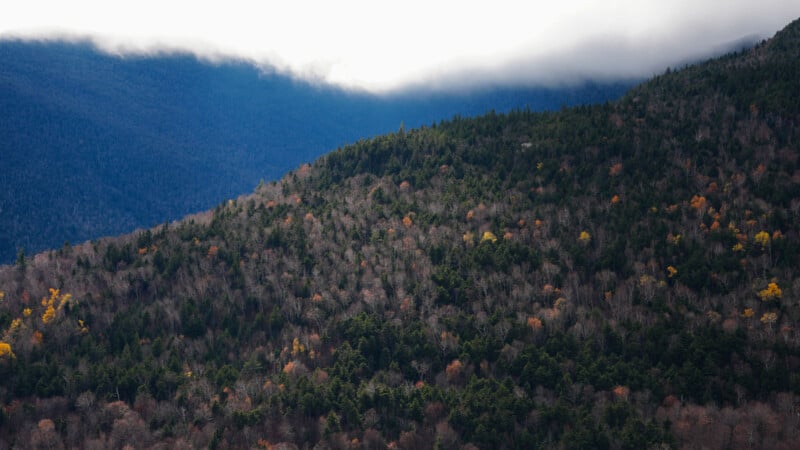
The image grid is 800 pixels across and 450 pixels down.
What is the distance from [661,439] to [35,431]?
11759 cm

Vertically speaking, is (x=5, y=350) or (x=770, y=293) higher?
(x=5, y=350)

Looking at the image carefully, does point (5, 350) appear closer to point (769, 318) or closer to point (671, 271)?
point (671, 271)

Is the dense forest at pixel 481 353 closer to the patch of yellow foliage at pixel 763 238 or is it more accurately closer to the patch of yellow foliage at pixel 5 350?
Result: the patch of yellow foliage at pixel 763 238

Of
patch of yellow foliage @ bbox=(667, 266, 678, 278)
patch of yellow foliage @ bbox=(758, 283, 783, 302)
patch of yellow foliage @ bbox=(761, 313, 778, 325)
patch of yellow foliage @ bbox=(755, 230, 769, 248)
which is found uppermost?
patch of yellow foliage @ bbox=(755, 230, 769, 248)

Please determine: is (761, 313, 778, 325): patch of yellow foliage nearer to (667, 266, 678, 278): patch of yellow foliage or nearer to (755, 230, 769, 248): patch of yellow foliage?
(755, 230, 769, 248): patch of yellow foliage

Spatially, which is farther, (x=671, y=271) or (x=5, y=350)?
(x=671, y=271)

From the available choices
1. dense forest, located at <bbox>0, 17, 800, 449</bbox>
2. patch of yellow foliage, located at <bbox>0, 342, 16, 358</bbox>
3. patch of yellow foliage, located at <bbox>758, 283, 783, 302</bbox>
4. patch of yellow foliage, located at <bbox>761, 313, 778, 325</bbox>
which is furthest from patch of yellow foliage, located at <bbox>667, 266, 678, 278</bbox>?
patch of yellow foliage, located at <bbox>0, 342, 16, 358</bbox>

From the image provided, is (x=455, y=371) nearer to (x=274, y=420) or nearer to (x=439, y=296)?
(x=439, y=296)

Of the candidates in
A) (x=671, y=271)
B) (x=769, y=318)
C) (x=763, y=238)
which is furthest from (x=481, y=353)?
(x=763, y=238)

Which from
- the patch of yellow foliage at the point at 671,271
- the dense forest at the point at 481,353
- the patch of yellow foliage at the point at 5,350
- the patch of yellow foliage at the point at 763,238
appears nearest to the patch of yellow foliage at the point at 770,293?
the dense forest at the point at 481,353

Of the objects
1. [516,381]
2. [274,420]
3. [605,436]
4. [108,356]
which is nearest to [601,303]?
[516,381]

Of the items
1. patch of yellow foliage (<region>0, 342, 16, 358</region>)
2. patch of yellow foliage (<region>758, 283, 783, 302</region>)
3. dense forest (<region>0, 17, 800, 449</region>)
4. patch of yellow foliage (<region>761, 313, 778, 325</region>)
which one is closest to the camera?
dense forest (<region>0, 17, 800, 449</region>)

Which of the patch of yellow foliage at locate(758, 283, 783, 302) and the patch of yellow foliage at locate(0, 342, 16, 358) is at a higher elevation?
the patch of yellow foliage at locate(0, 342, 16, 358)

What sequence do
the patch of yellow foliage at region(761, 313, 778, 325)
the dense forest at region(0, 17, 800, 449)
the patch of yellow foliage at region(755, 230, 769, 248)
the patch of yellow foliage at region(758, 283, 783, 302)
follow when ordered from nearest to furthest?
the dense forest at region(0, 17, 800, 449), the patch of yellow foliage at region(761, 313, 778, 325), the patch of yellow foliage at region(758, 283, 783, 302), the patch of yellow foliage at region(755, 230, 769, 248)
